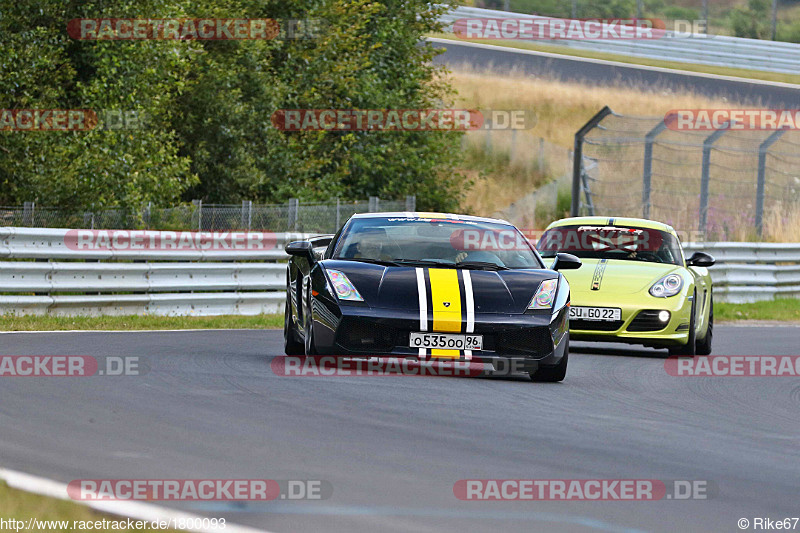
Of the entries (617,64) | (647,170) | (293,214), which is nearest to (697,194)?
(647,170)

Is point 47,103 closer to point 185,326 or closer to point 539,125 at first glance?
point 185,326

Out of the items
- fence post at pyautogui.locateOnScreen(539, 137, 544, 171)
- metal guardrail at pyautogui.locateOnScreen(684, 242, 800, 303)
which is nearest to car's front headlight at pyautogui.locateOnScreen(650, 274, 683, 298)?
metal guardrail at pyautogui.locateOnScreen(684, 242, 800, 303)

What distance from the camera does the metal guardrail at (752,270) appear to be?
22.7 meters

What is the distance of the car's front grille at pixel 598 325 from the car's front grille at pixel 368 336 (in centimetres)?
388

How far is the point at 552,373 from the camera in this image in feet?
32.7

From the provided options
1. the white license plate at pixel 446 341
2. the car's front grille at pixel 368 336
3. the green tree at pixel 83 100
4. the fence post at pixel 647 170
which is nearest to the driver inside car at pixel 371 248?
the car's front grille at pixel 368 336

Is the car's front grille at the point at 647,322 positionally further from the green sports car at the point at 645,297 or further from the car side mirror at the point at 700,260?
the car side mirror at the point at 700,260

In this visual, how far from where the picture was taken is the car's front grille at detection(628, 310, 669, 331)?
1283cm

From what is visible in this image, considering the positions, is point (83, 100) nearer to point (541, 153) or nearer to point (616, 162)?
point (616, 162)

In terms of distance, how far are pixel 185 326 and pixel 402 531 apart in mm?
10574

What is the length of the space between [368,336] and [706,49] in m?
35.6

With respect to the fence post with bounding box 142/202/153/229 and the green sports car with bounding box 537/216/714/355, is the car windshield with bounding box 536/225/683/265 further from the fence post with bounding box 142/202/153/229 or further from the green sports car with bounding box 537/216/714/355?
the fence post with bounding box 142/202/153/229

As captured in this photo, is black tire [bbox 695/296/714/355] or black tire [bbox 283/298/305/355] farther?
black tire [bbox 695/296/714/355]

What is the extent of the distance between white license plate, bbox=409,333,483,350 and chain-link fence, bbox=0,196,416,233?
9233 mm
